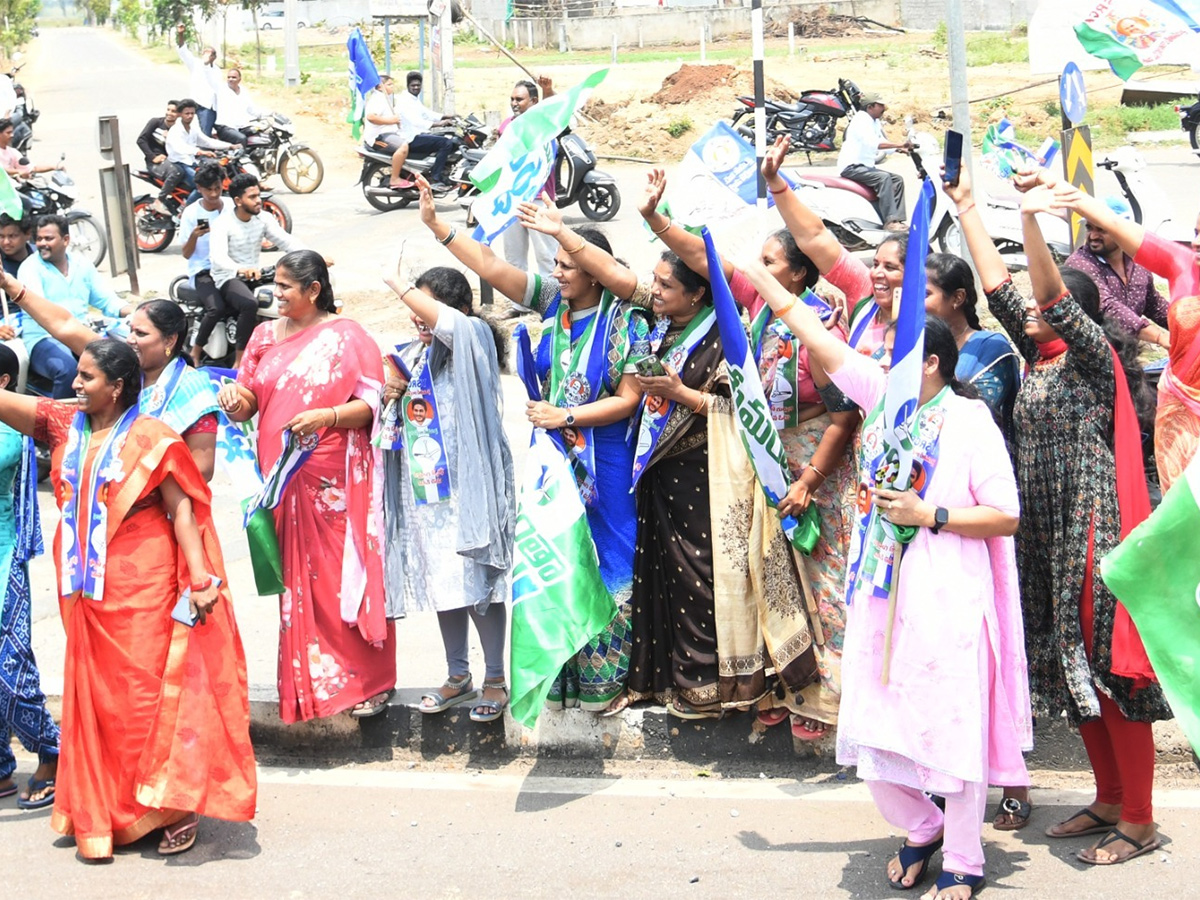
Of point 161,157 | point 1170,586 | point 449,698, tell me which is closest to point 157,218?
point 161,157

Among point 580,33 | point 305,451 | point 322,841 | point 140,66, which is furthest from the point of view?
point 140,66

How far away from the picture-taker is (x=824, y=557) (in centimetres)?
463

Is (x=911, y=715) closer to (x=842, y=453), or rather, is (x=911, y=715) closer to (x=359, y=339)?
(x=842, y=453)

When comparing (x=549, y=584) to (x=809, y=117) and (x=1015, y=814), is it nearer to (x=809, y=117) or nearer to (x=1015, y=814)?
(x=1015, y=814)

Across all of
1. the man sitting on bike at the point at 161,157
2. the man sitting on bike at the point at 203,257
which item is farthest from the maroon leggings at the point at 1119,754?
the man sitting on bike at the point at 161,157

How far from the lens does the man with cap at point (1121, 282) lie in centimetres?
576

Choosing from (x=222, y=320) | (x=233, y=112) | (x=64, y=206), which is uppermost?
(x=233, y=112)

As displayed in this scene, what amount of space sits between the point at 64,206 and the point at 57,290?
657 cm

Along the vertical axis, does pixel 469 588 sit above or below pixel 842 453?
below

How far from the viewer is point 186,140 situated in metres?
15.7

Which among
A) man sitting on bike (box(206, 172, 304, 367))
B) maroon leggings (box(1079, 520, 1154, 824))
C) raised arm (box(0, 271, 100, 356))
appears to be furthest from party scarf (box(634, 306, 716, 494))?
man sitting on bike (box(206, 172, 304, 367))

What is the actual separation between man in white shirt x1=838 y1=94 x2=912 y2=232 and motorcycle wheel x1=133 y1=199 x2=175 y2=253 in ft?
23.9

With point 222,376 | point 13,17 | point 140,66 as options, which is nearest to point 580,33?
point 140,66

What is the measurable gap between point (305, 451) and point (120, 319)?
4.07 m
